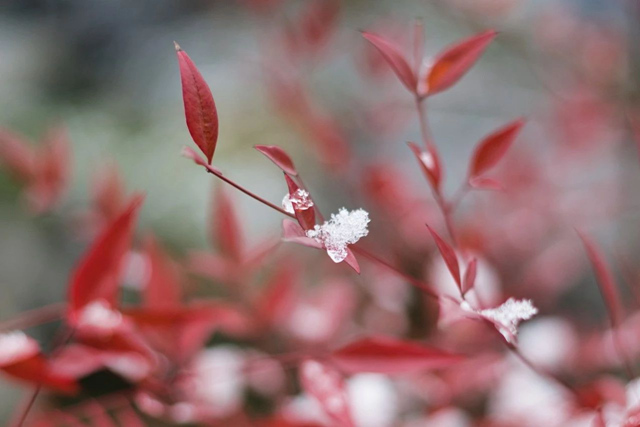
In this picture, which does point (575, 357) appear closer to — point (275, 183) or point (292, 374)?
point (292, 374)

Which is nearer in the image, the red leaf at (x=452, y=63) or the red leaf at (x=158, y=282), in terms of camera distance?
the red leaf at (x=452, y=63)

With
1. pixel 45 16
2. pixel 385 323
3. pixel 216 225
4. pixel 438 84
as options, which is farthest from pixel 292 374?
pixel 45 16

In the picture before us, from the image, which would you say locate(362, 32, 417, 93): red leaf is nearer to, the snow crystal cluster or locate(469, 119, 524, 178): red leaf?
locate(469, 119, 524, 178): red leaf

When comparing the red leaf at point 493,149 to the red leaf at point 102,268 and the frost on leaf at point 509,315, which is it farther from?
the red leaf at point 102,268

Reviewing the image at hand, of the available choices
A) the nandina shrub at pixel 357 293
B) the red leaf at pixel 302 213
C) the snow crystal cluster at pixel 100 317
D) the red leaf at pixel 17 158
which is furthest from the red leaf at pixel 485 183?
the red leaf at pixel 17 158

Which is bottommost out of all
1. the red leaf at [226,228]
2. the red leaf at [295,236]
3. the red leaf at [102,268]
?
the red leaf at [295,236]

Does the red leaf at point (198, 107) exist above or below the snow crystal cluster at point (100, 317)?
above

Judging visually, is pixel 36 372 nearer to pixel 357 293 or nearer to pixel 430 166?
pixel 430 166
